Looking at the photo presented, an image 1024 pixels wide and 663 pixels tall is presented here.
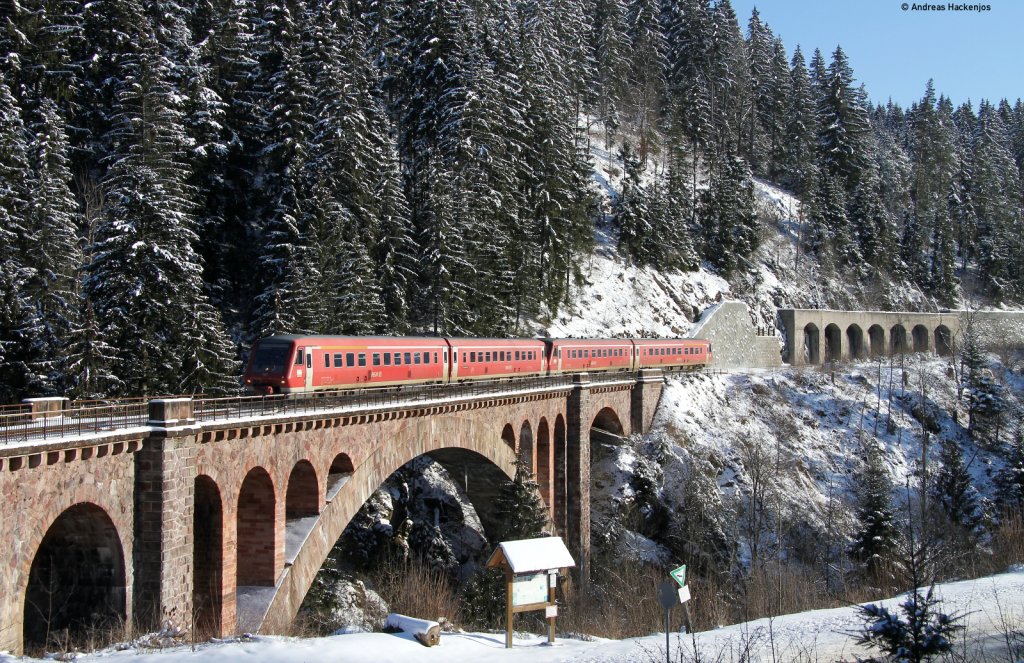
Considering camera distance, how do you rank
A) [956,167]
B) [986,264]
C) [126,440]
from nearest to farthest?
[126,440]
[986,264]
[956,167]

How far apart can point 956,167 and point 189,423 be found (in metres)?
104

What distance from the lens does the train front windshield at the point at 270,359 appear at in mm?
24516

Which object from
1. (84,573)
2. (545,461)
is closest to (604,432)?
(545,461)

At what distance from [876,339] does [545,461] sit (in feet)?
160

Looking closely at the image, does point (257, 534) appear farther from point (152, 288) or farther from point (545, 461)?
point (545, 461)

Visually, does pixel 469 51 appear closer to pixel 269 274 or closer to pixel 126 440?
pixel 269 274

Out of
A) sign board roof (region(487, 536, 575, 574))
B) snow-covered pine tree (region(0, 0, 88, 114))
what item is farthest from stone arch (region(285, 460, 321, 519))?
snow-covered pine tree (region(0, 0, 88, 114))

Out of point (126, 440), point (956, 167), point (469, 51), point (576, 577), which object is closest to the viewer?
point (126, 440)

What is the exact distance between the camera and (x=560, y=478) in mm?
38844

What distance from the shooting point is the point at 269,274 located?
3769cm

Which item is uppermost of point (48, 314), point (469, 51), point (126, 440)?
point (469, 51)

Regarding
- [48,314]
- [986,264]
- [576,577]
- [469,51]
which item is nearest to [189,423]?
[48,314]

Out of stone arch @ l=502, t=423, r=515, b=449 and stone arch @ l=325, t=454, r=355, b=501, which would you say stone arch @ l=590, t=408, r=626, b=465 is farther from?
stone arch @ l=325, t=454, r=355, b=501

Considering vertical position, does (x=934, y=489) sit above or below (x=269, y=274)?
below
